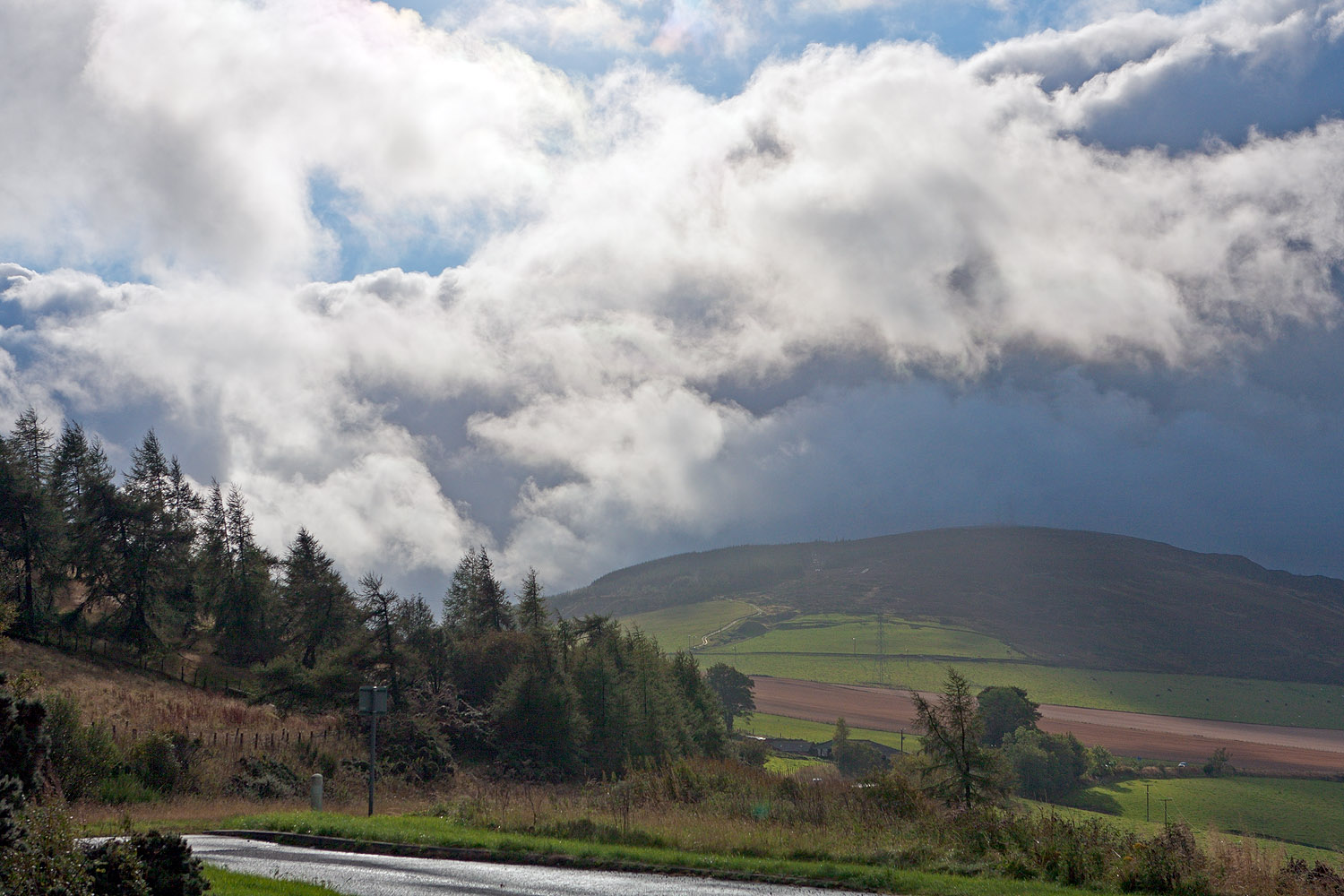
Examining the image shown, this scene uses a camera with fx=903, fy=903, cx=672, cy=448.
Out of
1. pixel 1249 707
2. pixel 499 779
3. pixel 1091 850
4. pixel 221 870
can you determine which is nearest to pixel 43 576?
pixel 499 779

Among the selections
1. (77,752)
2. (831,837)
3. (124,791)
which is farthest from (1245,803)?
(77,752)

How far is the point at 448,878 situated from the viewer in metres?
16.5

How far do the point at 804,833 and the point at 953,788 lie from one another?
9.84m

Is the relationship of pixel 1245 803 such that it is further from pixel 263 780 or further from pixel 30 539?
pixel 30 539

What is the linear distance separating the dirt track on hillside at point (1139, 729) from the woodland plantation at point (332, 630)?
6975 centimetres

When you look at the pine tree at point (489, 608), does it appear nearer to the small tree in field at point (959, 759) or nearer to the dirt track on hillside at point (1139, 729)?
the small tree in field at point (959, 759)

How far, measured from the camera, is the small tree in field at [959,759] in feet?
90.9

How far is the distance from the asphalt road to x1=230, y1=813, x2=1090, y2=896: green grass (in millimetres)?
853

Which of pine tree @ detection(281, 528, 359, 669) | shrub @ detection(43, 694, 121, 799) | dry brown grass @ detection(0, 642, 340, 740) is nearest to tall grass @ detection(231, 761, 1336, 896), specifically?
shrub @ detection(43, 694, 121, 799)

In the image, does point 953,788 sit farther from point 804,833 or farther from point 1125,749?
point 1125,749

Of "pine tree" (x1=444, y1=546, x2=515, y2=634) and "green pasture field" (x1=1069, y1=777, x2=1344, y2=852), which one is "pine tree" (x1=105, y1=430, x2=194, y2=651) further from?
"green pasture field" (x1=1069, y1=777, x2=1344, y2=852)

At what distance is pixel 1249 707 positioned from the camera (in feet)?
632

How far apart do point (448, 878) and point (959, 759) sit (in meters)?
17.7

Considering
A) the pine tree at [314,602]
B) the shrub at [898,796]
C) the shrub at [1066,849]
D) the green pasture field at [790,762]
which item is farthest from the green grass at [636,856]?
the green pasture field at [790,762]
